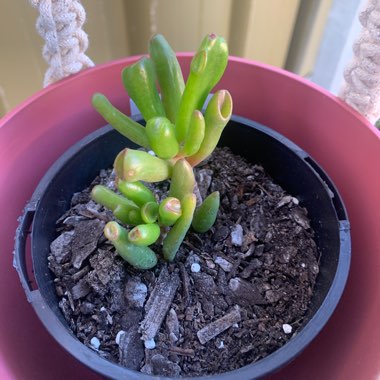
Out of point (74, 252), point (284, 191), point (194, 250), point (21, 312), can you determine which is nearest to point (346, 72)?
point (284, 191)

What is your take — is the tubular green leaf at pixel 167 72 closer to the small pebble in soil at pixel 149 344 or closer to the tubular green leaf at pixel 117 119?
the tubular green leaf at pixel 117 119

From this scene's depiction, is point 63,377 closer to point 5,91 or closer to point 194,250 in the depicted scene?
point 194,250

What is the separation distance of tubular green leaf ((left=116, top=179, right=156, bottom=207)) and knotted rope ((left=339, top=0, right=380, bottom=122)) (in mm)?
364

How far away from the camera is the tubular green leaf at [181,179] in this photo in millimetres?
522

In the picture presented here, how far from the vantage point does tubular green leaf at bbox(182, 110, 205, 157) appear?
48 cm

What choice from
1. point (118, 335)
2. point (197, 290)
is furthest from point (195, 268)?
point (118, 335)

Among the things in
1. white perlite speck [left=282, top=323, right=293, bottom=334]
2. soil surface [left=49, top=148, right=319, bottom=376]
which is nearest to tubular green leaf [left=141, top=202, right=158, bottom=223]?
soil surface [left=49, top=148, right=319, bottom=376]

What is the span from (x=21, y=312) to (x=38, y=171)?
230mm

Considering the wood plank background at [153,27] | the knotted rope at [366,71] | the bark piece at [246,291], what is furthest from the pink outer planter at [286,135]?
the wood plank background at [153,27]

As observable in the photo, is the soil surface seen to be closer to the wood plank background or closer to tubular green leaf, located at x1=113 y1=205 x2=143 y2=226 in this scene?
tubular green leaf, located at x1=113 y1=205 x2=143 y2=226

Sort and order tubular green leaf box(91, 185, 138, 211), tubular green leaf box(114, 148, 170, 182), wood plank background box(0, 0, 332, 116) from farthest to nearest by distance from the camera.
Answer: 1. wood plank background box(0, 0, 332, 116)
2. tubular green leaf box(91, 185, 138, 211)
3. tubular green leaf box(114, 148, 170, 182)

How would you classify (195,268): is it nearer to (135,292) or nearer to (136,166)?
(135,292)

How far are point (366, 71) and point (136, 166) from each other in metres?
0.39

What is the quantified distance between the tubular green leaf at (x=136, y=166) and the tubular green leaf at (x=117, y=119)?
9 cm
